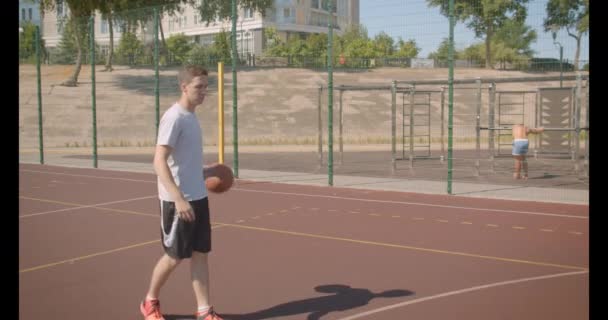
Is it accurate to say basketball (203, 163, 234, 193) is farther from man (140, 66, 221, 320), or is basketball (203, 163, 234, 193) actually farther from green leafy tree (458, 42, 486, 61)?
green leafy tree (458, 42, 486, 61)

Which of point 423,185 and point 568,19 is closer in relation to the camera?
point 568,19

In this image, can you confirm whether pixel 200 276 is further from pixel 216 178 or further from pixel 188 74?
pixel 188 74

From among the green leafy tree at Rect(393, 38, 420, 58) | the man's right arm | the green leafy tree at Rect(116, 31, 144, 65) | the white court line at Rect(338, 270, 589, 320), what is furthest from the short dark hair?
the green leafy tree at Rect(116, 31, 144, 65)

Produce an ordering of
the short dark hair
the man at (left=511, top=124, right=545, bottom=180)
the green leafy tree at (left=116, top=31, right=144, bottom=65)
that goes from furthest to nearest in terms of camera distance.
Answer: the green leafy tree at (left=116, top=31, right=144, bottom=65), the man at (left=511, top=124, right=545, bottom=180), the short dark hair

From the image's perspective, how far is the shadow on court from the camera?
493 cm

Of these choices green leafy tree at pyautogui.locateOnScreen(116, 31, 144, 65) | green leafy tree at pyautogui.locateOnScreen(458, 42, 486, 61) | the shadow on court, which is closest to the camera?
the shadow on court

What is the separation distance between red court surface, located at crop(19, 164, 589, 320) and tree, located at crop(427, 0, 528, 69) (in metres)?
3.14

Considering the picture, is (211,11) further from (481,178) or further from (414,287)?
(414,287)

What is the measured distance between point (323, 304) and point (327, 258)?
1.59 meters

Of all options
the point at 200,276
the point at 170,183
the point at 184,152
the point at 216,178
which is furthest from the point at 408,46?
the point at 170,183

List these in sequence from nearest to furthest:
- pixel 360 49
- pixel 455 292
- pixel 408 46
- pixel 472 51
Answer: pixel 455 292
pixel 408 46
pixel 472 51
pixel 360 49

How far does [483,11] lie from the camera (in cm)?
1203
